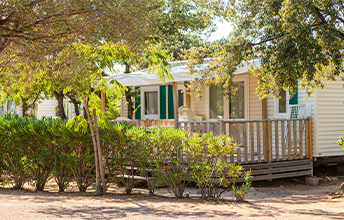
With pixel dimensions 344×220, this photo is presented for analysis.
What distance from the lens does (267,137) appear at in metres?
9.99

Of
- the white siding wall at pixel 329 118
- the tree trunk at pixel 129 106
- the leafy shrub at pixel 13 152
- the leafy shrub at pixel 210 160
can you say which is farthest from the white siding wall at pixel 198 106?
the leafy shrub at pixel 13 152

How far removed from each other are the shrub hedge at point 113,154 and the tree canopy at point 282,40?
191 centimetres

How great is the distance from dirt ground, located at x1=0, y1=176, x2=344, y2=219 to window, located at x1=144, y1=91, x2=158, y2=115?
7371mm

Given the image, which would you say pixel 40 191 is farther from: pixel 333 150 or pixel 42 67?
pixel 333 150

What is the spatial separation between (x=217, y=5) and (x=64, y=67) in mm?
4046

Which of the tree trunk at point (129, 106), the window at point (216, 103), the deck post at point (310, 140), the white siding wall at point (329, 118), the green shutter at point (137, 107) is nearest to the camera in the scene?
the deck post at point (310, 140)

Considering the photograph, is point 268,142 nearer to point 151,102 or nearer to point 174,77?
point 174,77

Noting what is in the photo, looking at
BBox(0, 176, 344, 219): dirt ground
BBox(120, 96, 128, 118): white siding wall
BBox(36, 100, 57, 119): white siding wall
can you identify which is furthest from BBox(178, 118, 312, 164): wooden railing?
BBox(36, 100, 57, 119): white siding wall

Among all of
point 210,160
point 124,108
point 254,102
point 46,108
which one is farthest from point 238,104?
point 46,108

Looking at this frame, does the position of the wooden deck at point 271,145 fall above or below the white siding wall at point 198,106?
below

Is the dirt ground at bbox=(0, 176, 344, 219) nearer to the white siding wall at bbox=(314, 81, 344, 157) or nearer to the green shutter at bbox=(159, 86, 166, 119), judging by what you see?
the white siding wall at bbox=(314, 81, 344, 157)

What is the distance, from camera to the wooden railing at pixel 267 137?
9.41m

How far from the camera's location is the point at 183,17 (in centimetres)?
1758

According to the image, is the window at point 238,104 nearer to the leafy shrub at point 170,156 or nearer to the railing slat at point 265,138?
the railing slat at point 265,138
